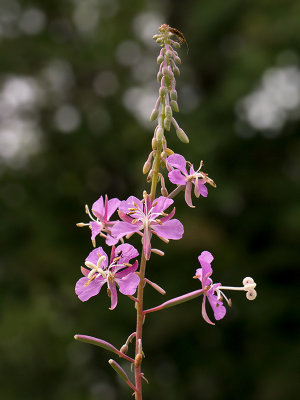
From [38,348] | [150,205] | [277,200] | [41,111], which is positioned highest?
[41,111]

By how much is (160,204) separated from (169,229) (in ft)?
0.33

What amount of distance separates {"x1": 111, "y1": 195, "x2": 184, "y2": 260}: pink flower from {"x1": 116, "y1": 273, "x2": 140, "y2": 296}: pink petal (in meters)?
0.15

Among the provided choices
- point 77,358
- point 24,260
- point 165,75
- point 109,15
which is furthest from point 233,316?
point 165,75

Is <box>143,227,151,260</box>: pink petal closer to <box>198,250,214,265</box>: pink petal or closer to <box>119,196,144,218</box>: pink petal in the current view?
<box>119,196,144,218</box>: pink petal

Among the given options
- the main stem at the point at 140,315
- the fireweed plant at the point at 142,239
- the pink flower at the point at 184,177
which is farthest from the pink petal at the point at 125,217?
the pink flower at the point at 184,177

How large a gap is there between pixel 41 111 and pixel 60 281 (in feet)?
13.1

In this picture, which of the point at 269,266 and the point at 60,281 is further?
the point at 269,266

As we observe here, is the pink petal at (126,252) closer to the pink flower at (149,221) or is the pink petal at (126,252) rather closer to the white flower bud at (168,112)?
the pink flower at (149,221)

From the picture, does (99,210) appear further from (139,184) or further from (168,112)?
(139,184)

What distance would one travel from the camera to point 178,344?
1293 cm

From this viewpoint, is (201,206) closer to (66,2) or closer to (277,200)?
(277,200)

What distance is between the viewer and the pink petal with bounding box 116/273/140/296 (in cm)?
214

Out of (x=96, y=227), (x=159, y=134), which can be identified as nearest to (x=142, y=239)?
(x=96, y=227)

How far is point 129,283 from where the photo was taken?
7.09 feet
